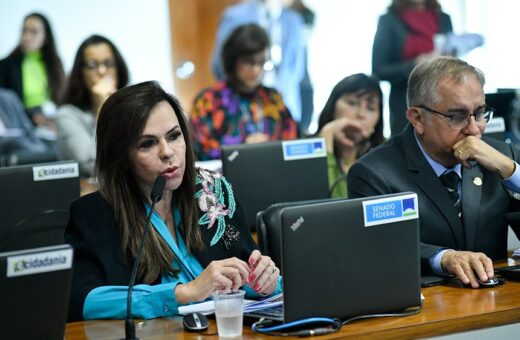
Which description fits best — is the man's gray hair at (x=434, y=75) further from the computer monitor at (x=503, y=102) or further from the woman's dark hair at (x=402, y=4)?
the woman's dark hair at (x=402, y=4)

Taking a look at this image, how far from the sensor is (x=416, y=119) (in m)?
3.15

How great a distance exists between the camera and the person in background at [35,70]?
24.1ft

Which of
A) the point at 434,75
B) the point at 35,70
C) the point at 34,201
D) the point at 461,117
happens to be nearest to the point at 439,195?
the point at 461,117

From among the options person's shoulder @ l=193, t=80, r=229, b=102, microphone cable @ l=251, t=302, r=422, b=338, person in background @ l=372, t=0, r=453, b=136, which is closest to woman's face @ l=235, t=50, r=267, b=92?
person's shoulder @ l=193, t=80, r=229, b=102

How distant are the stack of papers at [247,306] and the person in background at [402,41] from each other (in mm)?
3284

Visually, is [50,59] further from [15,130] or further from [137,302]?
[137,302]

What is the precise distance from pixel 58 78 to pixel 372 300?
220 inches

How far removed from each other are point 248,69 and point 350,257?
11.6 feet

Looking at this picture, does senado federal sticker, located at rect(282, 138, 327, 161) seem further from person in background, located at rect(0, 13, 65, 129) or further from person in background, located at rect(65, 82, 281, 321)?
person in background, located at rect(0, 13, 65, 129)

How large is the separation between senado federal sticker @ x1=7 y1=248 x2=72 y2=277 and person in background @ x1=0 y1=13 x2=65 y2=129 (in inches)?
217

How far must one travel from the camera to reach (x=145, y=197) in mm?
2721

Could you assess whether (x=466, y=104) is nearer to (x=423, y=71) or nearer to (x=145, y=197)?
(x=423, y=71)

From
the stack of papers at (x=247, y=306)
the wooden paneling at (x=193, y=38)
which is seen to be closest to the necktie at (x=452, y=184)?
the stack of papers at (x=247, y=306)

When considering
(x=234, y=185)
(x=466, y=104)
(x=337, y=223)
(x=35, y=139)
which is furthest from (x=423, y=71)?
(x=35, y=139)
